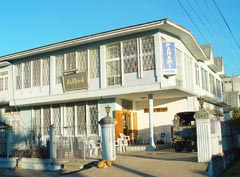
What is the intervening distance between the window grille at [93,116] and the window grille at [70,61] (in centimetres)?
268

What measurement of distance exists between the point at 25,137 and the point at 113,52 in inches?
368

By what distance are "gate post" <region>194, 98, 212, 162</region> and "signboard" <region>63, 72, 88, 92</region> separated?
9.86 meters

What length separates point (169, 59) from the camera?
59.0 ft

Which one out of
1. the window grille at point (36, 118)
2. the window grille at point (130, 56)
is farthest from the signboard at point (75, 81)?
the window grille at point (36, 118)

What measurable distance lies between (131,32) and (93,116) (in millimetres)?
6079

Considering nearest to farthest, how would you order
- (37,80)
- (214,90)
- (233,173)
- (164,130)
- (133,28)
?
(233,173) < (133,28) < (164,130) < (37,80) < (214,90)

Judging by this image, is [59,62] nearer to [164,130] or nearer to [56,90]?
[56,90]

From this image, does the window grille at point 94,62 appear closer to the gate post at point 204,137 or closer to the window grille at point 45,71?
the window grille at point 45,71

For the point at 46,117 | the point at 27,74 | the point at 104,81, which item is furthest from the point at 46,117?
the point at 104,81

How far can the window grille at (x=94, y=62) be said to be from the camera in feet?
66.3

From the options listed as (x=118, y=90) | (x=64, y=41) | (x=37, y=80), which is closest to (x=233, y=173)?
(x=118, y=90)

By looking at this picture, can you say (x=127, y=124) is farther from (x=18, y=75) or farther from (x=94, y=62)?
(x=18, y=75)

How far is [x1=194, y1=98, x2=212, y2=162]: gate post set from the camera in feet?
38.5

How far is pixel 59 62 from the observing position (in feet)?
72.3
